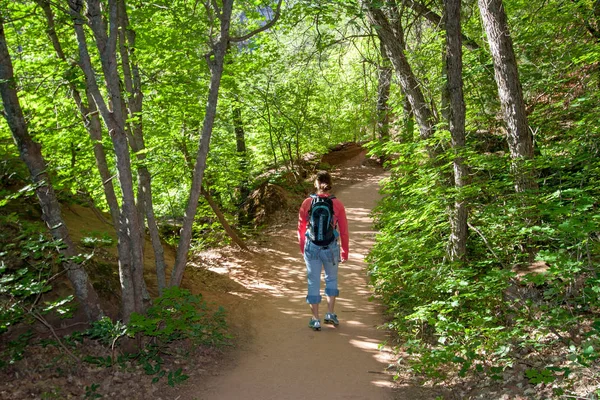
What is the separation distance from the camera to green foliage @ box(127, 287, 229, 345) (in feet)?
15.4

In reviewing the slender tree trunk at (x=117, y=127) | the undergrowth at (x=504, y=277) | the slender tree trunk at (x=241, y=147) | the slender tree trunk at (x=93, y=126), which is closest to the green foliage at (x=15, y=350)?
the slender tree trunk at (x=117, y=127)

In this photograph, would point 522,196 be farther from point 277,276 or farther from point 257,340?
point 277,276

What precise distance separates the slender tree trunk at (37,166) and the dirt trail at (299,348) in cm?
191

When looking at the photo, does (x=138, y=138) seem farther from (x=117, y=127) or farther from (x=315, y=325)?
(x=315, y=325)

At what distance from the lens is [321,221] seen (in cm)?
538

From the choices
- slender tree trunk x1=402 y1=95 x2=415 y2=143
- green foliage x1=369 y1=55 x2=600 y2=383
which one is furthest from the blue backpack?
slender tree trunk x1=402 y1=95 x2=415 y2=143

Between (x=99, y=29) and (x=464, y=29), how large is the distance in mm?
8112

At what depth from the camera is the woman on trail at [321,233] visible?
212 inches

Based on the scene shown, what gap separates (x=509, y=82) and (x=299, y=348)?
4.20 m

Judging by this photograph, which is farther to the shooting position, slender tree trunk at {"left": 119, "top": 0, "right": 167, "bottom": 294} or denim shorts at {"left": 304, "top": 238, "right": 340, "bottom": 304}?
slender tree trunk at {"left": 119, "top": 0, "right": 167, "bottom": 294}

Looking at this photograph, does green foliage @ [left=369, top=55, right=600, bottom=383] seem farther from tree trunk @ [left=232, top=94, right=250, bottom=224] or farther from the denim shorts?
tree trunk @ [left=232, top=94, right=250, bottom=224]

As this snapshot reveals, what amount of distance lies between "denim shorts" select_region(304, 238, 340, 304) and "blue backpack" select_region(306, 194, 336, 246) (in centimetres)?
11

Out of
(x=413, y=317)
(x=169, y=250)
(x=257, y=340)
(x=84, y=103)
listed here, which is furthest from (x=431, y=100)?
(x=169, y=250)

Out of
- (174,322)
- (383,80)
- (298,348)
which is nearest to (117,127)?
(174,322)
